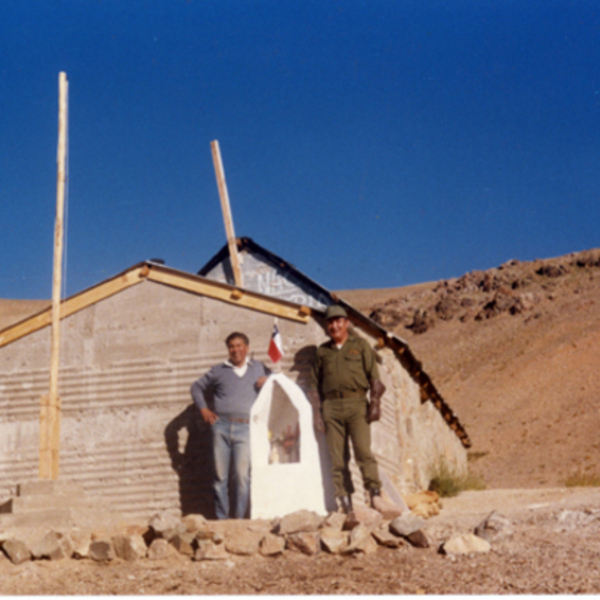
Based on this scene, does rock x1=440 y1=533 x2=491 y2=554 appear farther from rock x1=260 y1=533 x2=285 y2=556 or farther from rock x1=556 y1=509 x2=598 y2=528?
rock x1=260 y1=533 x2=285 y2=556

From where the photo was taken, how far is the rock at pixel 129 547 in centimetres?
707

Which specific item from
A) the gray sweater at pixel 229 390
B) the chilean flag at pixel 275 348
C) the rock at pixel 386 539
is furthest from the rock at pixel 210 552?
the chilean flag at pixel 275 348

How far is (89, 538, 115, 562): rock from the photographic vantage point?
23.2 ft

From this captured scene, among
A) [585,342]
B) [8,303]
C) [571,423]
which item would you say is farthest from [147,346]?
[8,303]

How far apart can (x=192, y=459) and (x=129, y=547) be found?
3448 millimetres

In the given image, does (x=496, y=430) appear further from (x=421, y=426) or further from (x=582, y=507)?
(x=582, y=507)

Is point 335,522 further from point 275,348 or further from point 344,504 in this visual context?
point 275,348

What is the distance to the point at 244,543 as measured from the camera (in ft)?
23.5

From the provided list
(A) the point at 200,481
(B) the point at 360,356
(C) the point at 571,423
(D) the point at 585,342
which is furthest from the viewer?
(D) the point at 585,342

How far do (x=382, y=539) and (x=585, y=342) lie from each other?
1348 inches

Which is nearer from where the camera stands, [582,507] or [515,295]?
[582,507]

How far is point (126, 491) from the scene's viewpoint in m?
10.6

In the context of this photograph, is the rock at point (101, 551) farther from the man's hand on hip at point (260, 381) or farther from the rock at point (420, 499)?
the rock at point (420, 499)

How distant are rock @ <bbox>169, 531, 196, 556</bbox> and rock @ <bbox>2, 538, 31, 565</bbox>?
1311mm
